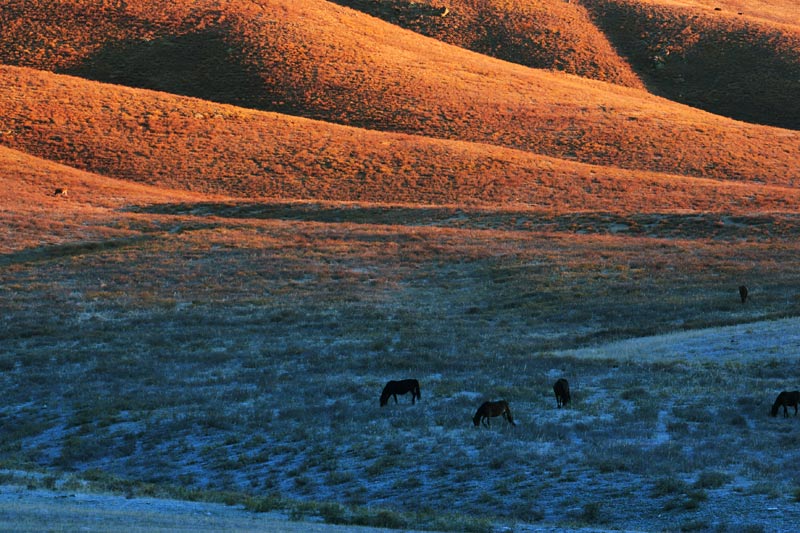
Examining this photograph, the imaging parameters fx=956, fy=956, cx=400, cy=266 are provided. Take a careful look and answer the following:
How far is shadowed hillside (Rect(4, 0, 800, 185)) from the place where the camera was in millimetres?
73875

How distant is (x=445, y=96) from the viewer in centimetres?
8594

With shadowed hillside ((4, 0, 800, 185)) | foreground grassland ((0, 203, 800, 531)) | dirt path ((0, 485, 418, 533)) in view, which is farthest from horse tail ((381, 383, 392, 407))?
shadowed hillside ((4, 0, 800, 185))

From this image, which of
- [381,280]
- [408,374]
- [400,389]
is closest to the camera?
[400,389]

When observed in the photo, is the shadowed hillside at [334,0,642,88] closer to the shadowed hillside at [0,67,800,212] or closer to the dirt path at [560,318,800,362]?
the shadowed hillside at [0,67,800,212]

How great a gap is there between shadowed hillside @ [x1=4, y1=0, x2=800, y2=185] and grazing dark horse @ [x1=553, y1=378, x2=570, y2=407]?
55.1m

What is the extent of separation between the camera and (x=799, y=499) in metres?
11.3

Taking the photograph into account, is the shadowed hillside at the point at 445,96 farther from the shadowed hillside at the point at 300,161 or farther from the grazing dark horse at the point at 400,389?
the grazing dark horse at the point at 400,389

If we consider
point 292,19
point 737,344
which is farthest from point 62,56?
point 737,344

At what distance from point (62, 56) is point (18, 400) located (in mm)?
87523

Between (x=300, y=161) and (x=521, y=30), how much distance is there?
62642 mm

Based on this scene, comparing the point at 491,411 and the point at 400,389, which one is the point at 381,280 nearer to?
the point at 400,389

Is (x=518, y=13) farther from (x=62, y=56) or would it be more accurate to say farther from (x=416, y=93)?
(x=62, y=56)

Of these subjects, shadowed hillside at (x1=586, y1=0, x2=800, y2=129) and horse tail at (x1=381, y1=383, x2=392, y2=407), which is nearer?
horse tail at (x1=381, y1=383, x2=392, y2=407)

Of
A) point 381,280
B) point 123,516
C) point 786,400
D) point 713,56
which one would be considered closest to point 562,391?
point 786,400
